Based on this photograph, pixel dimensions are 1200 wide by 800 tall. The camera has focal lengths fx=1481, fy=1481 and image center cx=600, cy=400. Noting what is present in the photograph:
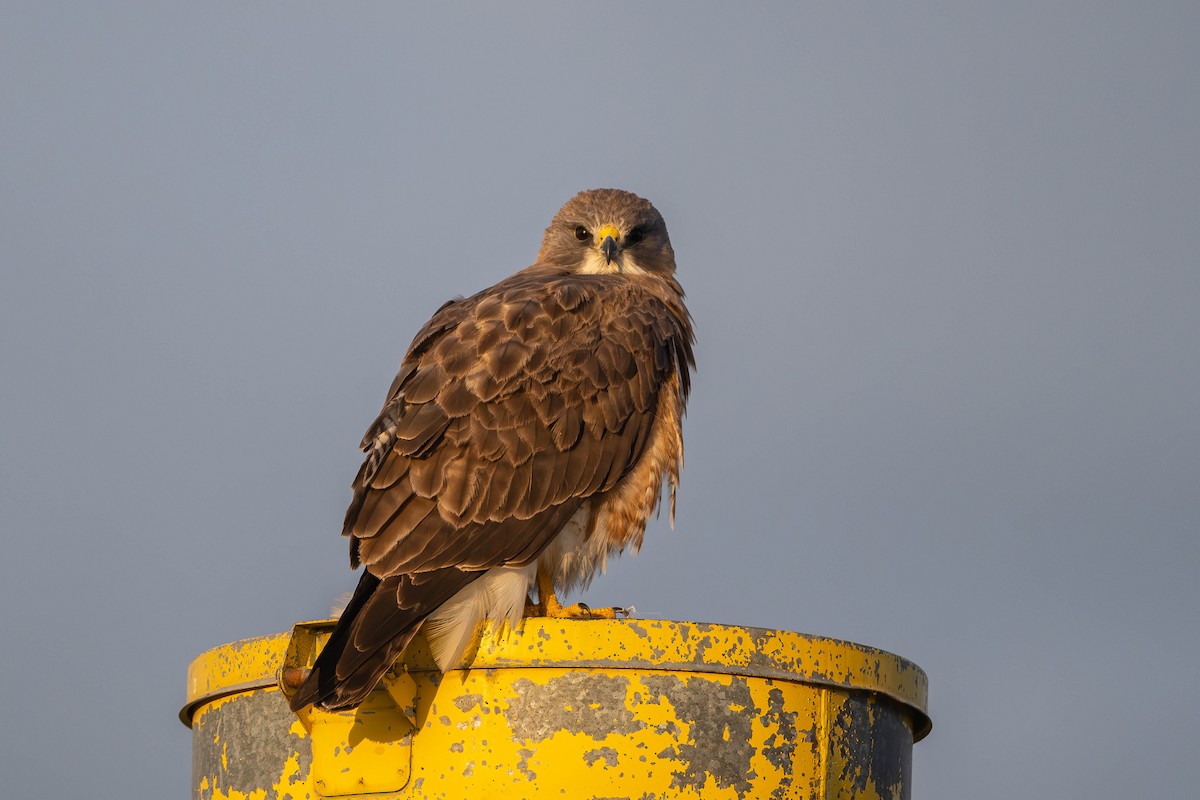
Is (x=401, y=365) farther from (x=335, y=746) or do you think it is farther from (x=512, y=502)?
(x=335, y=746)

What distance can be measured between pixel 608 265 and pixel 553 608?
2.40 metres

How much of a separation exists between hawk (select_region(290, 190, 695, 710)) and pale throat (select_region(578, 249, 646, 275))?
44.9 inches

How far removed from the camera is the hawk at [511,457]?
4410 millimetres

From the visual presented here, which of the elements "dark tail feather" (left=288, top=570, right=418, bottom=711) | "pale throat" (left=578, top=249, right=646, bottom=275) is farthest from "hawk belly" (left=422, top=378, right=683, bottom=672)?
"pale throat" (left=578, top=249, right=646, bottom=275)

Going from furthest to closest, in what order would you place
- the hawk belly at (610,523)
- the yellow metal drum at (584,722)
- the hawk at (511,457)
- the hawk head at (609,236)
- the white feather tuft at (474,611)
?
the hawk head at (609,236) → the hawk belly at (610,523) → the hawk at (511,457) → the white feather tuft at (474,611) → the yellow metal drum at (584,722)

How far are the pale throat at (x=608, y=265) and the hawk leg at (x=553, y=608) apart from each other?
2.16 meters

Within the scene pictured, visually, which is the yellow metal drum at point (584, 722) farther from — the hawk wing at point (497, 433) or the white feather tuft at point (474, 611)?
the hawk wing at point (497, 433)

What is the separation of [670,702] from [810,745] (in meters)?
0.42

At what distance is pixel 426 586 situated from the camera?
434 cm

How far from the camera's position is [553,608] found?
5242 mm

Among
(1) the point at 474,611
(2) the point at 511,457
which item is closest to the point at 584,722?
(1) the point at 474,611

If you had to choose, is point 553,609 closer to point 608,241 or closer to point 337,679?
point 337,679

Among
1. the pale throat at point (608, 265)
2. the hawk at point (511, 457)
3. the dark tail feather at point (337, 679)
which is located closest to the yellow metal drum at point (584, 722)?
the dark tail feather at point (337, 679)

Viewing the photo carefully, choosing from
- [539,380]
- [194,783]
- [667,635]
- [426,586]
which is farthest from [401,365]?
[667,635]
